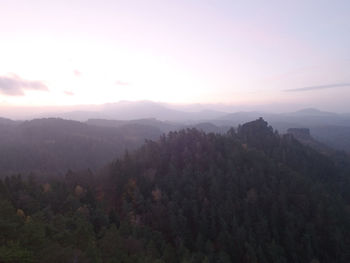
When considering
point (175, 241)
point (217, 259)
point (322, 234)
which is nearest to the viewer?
point (217, 259)

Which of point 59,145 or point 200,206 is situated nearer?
point 200,206

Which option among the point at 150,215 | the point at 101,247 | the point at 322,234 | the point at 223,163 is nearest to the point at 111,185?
the point at 150,215

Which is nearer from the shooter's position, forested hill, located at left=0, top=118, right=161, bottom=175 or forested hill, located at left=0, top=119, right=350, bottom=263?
forested hill, located at left=0, top=119, right=350, bottom=263

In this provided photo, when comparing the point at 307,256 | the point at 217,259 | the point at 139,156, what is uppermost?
the point at 139,156

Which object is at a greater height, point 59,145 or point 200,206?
point 59,145

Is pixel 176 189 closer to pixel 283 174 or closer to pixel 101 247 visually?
pixel 283 174

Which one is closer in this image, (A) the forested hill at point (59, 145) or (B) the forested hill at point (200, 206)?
(B) the forested hill at point (200, 206)

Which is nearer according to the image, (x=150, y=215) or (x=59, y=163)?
(x=150, y=215)

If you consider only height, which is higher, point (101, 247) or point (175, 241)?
point (101, 247)
